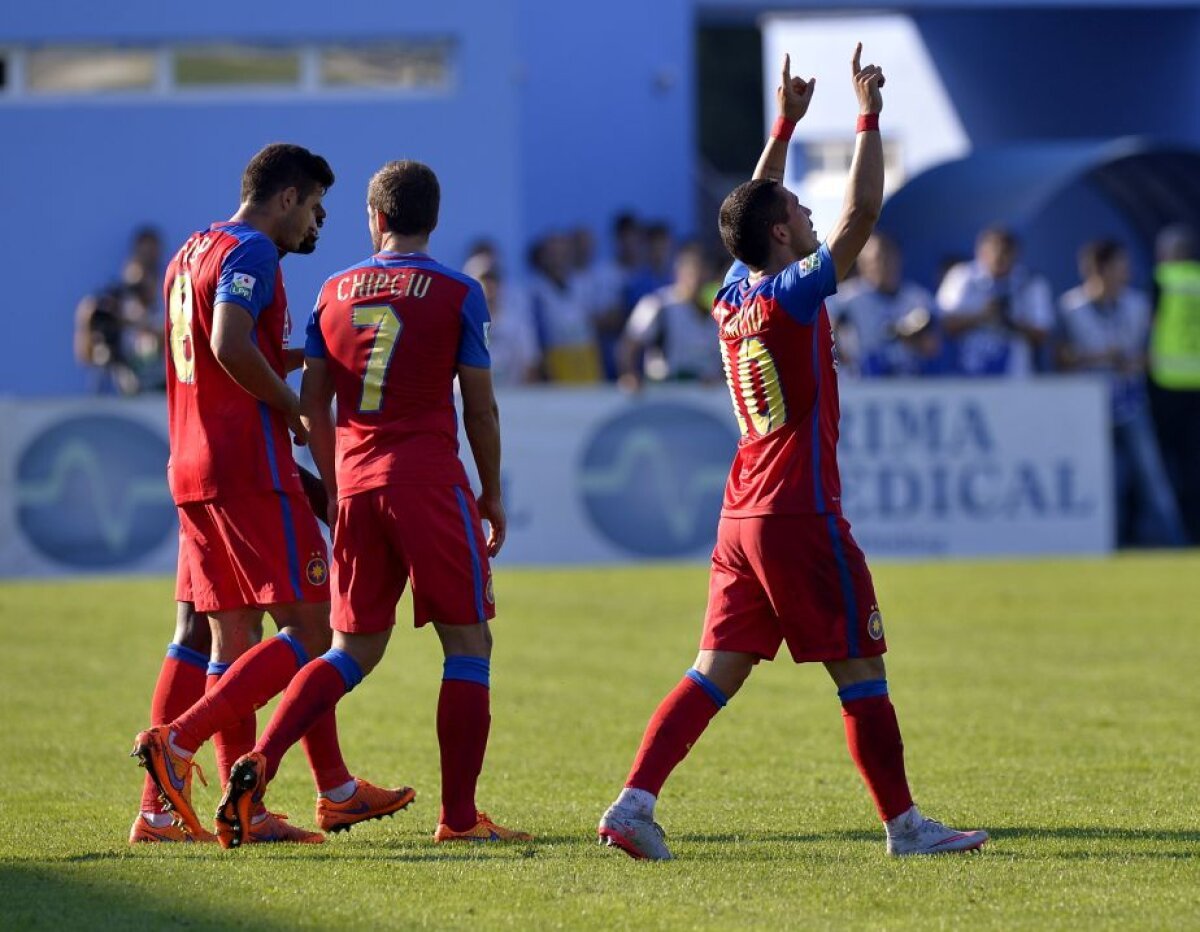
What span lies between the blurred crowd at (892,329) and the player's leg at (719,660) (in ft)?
32.3

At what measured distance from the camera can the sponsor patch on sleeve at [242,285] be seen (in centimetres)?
623

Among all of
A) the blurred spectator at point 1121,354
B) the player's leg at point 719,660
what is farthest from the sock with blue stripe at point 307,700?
the blurred spectator at point 1121,354

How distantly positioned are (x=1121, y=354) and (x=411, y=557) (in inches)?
491

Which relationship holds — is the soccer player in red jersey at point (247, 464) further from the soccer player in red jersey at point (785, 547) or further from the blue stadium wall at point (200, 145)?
the blue stadium wall at point (200, 145)

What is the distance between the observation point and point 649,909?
5270mm

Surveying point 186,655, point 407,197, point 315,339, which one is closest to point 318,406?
point 315,339

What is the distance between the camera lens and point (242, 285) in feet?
20.5

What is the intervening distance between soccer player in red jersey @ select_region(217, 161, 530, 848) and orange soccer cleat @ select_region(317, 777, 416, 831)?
1.17ft

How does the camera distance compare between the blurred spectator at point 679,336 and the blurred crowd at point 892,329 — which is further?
the blurred crowd at point 892,329

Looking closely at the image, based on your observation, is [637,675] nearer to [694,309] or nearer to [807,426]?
[807,426]

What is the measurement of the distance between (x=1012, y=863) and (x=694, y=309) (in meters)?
11.0

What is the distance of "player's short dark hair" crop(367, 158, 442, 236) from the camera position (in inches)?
245

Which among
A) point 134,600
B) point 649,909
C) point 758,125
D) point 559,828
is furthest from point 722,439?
point 758,125

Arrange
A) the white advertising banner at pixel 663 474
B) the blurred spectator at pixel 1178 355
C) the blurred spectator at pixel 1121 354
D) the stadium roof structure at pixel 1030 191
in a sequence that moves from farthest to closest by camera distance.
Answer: the stadium roof structure at pixel 1030 191, the blurred spectator at pixel 1178 355, the blurred spectator at pixel 1121 354, the white advertising banner at pixel 663 474
